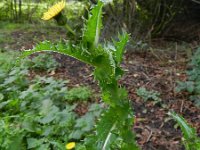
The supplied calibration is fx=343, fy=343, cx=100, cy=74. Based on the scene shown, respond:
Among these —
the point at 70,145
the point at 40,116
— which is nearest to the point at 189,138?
the point at 70,145

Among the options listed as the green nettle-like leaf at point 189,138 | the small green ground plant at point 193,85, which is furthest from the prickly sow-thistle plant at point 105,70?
the small green ground plant at point 193,85

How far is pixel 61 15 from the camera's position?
3.83 feet

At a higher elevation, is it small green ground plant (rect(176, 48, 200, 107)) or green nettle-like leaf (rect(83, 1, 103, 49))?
green nettle-like leaf (rect(83, 1, 103, 49))

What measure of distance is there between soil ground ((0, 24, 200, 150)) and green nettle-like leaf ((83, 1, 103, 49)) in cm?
93

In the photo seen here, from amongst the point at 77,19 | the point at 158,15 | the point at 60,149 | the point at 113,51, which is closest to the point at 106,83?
the point at 113,51

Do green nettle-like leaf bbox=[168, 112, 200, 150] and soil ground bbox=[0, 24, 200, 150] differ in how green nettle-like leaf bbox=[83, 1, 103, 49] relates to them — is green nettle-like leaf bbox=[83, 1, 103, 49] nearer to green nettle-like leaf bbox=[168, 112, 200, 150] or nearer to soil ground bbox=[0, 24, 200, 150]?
green nettle-like leaf bbox=[168, 112, 200, 150]

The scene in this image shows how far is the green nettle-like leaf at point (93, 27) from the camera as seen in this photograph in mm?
1158

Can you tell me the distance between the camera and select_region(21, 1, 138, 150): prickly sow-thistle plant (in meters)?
1.17

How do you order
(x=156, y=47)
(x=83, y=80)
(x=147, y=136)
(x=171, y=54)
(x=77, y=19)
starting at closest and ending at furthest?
(x=147, y=136), (x=83, y=80), (x=171, y=54), (x=156, y=47), (x=77, y=19)

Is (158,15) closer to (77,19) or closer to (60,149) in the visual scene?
(77,19)

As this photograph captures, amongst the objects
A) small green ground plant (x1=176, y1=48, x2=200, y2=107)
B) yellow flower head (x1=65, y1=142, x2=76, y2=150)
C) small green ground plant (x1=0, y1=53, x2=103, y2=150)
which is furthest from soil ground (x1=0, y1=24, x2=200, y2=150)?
yellow flower head (x1=65, y1=142, x2=76, y2=150)

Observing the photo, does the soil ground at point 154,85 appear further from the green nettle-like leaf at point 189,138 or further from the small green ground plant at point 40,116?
the green nettle-like leaf at point 189,138

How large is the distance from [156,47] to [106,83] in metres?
4.35

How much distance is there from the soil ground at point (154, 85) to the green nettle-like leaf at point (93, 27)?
36.6 inches
